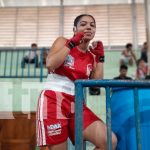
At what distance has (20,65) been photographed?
22.3 feet

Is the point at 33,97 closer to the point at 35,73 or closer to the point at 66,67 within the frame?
the point at 35,73

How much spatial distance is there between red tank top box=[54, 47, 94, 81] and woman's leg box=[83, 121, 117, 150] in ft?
0.96

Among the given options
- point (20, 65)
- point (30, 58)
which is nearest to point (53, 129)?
point (30, 58)

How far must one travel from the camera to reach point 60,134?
5.20 ft

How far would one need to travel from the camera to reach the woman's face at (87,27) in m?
1.72

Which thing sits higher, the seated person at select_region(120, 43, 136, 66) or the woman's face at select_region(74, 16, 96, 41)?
the seated person at select_region(120, 43, 136, 66)

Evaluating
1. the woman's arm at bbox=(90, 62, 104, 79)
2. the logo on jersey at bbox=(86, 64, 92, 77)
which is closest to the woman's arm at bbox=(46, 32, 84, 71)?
the logo on jersey at bbox=(86, 64, 92, 77)

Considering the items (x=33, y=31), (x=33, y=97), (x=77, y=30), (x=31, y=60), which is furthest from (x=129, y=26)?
(x=77, y=30)

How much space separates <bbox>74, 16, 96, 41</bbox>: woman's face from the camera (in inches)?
67.9

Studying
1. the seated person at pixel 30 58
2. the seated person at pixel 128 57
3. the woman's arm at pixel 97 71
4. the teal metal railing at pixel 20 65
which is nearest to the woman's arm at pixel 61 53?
the woman's arm at pixel 97 71

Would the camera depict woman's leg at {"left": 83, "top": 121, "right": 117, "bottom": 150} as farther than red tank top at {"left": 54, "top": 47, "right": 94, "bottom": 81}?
No

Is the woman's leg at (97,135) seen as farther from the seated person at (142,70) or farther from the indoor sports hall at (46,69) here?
the seated person at (142,70)

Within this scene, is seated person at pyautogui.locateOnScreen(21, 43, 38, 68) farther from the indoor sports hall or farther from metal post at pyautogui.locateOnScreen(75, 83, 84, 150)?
metal post at pyautogui.locateOnScreen(75, 83, 84, 150)

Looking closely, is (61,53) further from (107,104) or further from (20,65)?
(20,65)
